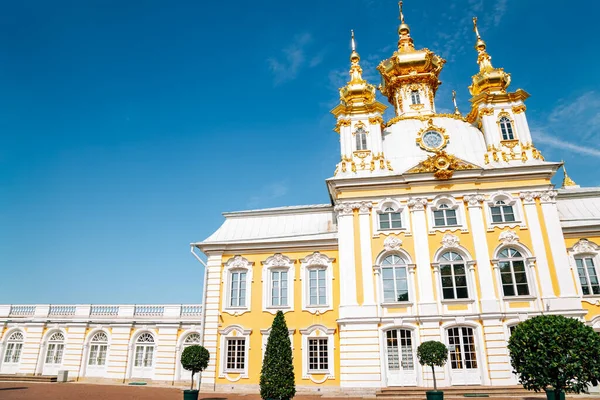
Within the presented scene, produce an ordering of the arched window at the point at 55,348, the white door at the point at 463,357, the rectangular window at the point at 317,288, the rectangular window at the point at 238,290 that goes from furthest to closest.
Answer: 1. the arched window at the point at 55,348
2. the rectangular window at the point at 238,290
3. the rectangular window at the point at 317,288
4. the white door at the point at 463,357

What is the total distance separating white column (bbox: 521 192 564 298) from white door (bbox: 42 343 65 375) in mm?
31293

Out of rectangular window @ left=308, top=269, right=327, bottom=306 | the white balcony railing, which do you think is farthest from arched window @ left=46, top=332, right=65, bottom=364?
rectangular window @ left=308, top=269, right=327, bottom=306

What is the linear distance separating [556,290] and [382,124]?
1365 centimetres

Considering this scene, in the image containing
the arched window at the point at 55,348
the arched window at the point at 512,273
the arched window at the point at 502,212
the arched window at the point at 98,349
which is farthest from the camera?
the arched window at the point at 55,348

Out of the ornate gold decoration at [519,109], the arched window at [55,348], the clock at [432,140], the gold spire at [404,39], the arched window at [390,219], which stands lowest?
the arched window at [55,348]

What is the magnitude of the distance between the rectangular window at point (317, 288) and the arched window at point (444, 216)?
23.2 ft

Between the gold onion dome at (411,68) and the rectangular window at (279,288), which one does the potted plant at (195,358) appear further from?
the gold onion dome at (411,68)

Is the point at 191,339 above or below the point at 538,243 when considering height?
below

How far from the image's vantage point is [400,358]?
2109 cm

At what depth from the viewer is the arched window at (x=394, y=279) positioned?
22.3 m

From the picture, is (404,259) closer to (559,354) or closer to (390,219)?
(390,219)

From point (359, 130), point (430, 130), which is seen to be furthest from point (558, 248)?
point (359, 130)

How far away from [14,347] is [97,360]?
7063 mm

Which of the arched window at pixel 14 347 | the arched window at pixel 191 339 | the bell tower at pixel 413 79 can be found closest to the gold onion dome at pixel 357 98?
the bell tower at pixel 413 79
